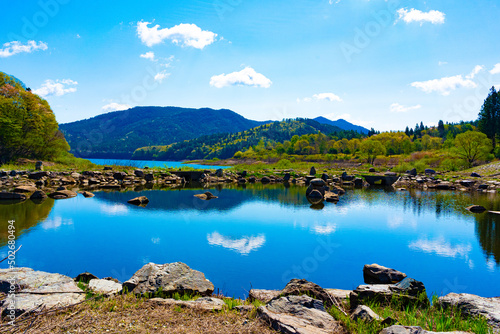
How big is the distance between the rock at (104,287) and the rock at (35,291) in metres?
0.34

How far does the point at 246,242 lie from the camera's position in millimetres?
14266

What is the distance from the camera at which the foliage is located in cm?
6144

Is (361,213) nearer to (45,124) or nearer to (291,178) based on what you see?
(291,178)

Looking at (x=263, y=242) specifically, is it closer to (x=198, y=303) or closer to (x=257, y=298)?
(x=257, y=298)

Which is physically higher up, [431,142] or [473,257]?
[431,142]

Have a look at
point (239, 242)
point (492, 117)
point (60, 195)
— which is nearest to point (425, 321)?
point (239, 242)

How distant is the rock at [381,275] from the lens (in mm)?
9758

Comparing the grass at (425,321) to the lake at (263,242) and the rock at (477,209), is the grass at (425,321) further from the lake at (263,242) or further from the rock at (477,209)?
the rock at (477,209)

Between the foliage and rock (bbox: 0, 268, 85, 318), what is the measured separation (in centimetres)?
7644

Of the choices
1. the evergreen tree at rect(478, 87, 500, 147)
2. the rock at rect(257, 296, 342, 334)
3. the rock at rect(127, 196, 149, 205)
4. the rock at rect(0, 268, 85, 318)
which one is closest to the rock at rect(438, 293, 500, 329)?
the rock at rect(257, 296, 342, 334)

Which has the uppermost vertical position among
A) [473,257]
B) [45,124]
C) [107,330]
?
[45,124]

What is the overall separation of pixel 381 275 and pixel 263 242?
5.93 meters

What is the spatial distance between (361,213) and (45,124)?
51.0m

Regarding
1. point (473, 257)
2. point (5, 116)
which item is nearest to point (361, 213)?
point (473, 257)
